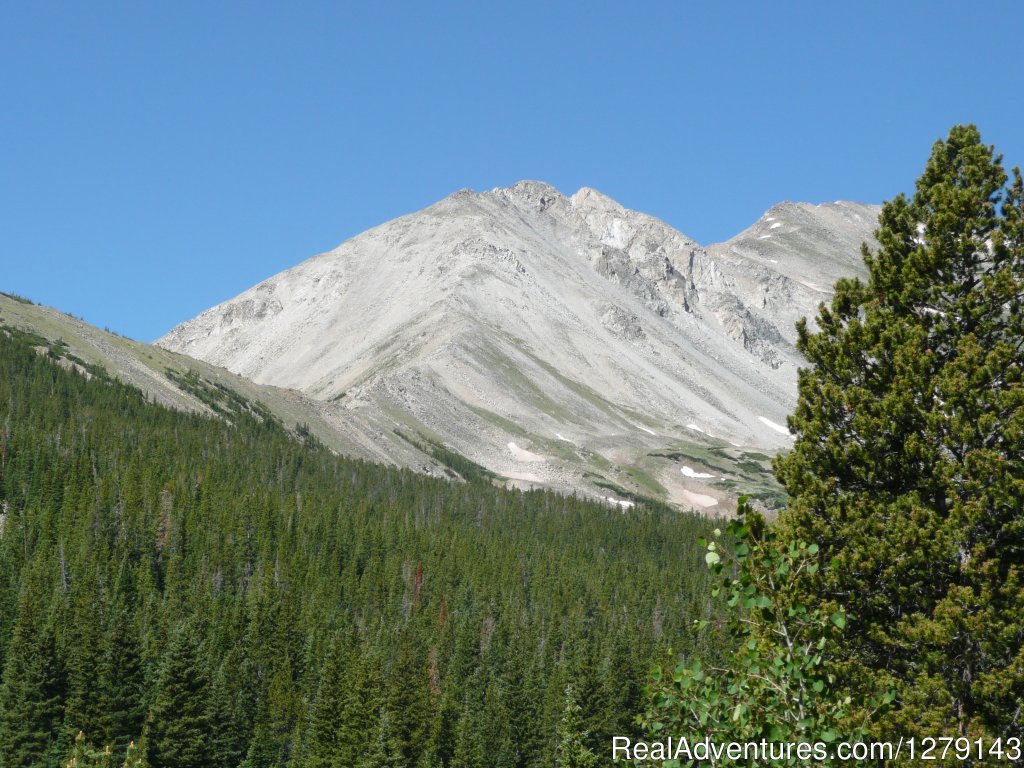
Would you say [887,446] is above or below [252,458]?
below

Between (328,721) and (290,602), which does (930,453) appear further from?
(290,602)

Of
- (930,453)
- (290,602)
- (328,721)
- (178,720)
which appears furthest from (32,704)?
(930,453)

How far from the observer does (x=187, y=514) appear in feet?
433

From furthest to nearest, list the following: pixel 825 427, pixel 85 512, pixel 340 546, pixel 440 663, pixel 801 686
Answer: pixel 340 546 → pixel 85 512 → pixel 440 663 → pixel 825 427 → pixel 801 686

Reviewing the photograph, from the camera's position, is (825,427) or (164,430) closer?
(825,427)

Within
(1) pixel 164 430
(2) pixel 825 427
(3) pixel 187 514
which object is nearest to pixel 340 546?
(3) pixel 187 514

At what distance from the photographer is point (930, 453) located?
57.8 ft

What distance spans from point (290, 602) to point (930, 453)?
94.1 meters

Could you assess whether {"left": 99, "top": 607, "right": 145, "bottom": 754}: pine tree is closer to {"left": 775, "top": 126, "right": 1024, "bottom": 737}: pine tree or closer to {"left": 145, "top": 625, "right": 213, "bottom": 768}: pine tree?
{"left": 145, "top": 625, "right": 213, "bottom": 768}: pine tree

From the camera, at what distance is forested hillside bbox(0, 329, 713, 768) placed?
65.4 m

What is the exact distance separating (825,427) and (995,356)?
3303mm

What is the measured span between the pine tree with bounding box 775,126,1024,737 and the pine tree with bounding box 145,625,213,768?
161ft

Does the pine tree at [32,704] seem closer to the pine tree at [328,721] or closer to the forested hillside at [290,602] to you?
the forested hillside at [290,602]

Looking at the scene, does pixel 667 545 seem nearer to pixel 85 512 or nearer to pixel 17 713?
pixel 85 512
